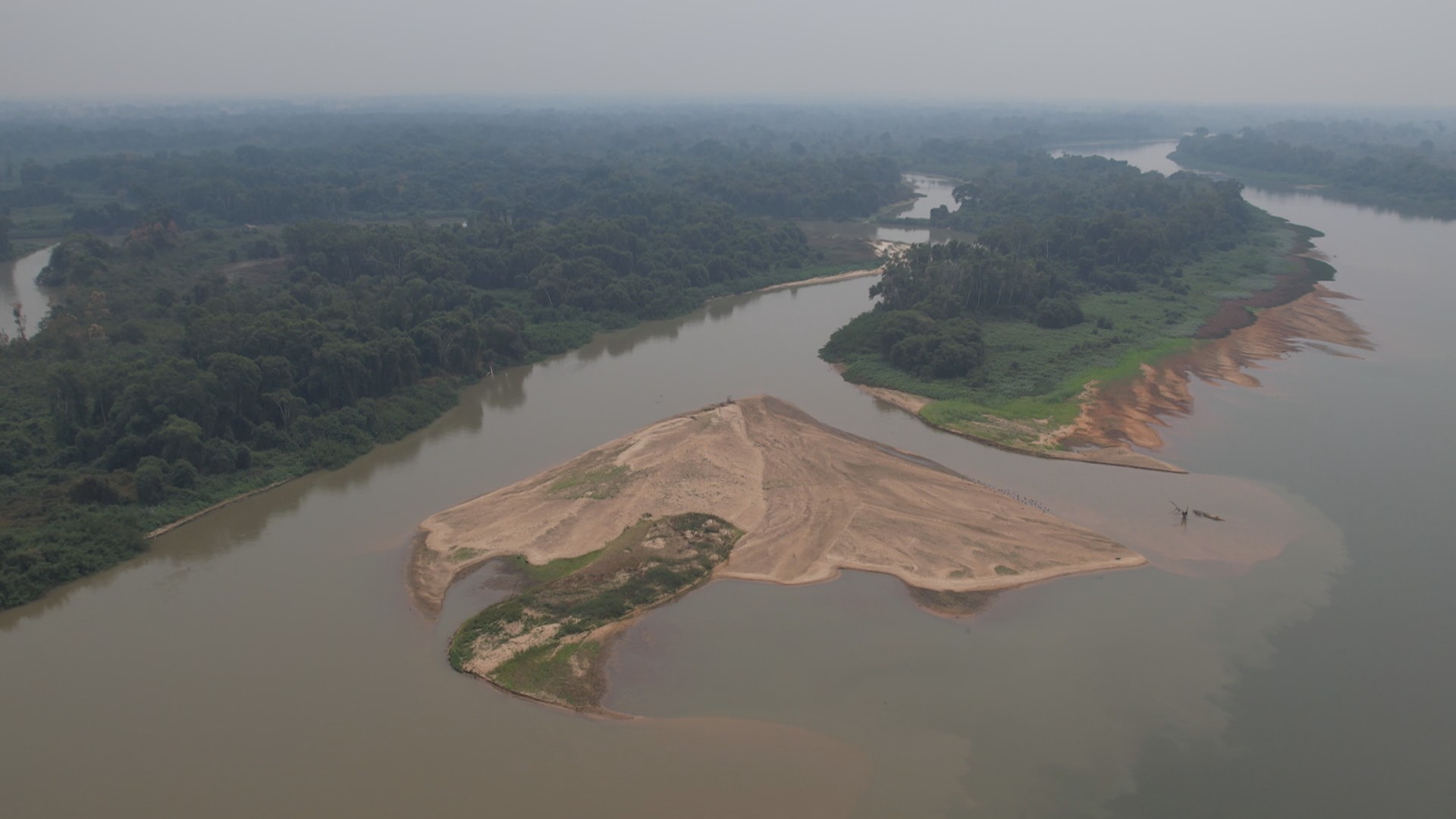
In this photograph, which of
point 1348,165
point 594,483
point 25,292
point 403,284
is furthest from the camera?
point 1348,165

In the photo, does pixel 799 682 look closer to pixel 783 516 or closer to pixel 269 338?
pixel 783 516

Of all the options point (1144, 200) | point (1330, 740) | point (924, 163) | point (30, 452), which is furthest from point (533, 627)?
point (924, 163)

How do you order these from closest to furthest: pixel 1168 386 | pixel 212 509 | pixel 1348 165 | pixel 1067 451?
pixel 212 509, pixel 1067 451, pixel 1168 386, pixel 1348 165

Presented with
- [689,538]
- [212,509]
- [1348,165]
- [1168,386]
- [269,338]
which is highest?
[1348,165]

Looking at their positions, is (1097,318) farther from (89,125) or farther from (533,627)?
(89,125)

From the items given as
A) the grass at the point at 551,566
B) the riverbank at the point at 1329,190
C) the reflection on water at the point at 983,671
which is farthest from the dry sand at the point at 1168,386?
the riverbank at the point at 1329,190

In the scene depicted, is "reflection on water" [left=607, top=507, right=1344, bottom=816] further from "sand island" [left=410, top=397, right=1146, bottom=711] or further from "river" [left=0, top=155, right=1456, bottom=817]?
"sand island" [left=410, top=397, right=1146, bottom=711]

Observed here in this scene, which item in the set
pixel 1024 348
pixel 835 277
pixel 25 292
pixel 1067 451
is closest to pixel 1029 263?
pixel 1024 348
